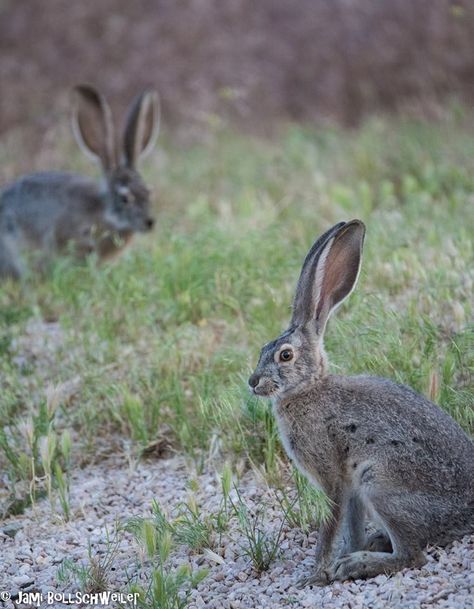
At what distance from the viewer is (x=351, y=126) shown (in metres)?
11.0

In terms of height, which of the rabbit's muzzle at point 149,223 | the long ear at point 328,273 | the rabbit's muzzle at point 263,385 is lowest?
the rabbit's muzzle at point 263,385

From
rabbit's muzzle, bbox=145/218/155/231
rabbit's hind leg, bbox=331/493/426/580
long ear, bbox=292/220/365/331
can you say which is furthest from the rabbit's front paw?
rabbit's muzzle, bbox=145/218/155/231

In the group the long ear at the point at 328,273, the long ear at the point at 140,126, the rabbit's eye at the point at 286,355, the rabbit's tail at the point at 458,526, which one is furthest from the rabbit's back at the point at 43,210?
the rabbit's tail at the point at 458,526

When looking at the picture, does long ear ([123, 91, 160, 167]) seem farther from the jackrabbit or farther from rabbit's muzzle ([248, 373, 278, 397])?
rabbit's muzzle ([248, 373, 278, 397])

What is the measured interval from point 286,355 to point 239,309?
1.54 metres

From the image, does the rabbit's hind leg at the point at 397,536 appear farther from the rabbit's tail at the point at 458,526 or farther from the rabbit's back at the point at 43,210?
the rabbit's back at the point at 43,210

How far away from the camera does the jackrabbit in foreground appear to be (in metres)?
3.87

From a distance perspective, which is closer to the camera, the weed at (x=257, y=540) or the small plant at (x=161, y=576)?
the small plant at (x=161, y=576)

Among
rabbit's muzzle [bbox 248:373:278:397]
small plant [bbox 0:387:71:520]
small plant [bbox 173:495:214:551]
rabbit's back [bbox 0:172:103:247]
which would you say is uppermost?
rabbit's back [bbox 0:172:103:247]

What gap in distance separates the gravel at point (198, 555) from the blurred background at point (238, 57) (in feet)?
20.3

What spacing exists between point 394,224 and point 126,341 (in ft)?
6.07

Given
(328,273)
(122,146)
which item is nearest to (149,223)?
(122,146)

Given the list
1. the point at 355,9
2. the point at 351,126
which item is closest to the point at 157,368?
the point at 351,126

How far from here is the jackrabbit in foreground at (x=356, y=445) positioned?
12.7 ft
